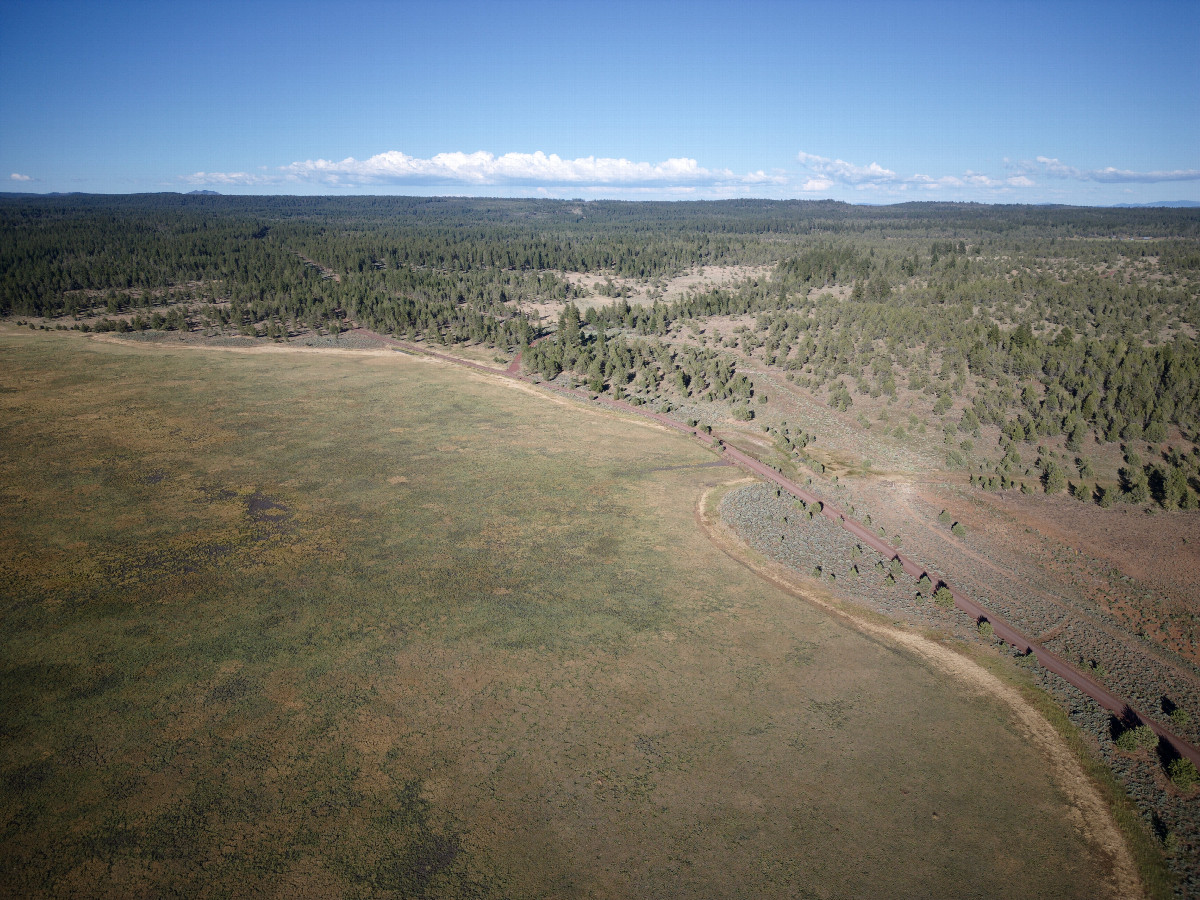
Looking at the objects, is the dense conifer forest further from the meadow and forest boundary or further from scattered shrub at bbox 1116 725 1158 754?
scattered shrub at bbox 1116 725 1158 754

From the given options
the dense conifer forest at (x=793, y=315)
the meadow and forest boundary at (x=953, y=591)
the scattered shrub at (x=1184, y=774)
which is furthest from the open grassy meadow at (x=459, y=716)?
the dense conifer forest at (x=793, y=315)

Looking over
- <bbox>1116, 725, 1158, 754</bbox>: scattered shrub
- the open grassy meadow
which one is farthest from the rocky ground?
the open grassy meadow

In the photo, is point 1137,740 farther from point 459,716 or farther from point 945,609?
point 459,716

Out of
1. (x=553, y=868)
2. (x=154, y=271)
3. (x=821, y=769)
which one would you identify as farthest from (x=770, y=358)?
(x=154, y=271)

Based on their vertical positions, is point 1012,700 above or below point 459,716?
below

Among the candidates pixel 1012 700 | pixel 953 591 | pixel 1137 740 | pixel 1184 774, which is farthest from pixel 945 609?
pixel 1184 774

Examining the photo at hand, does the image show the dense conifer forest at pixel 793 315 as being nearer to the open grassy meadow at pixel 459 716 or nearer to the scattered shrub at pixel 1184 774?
the scattered shrub at pixel 1184 774
